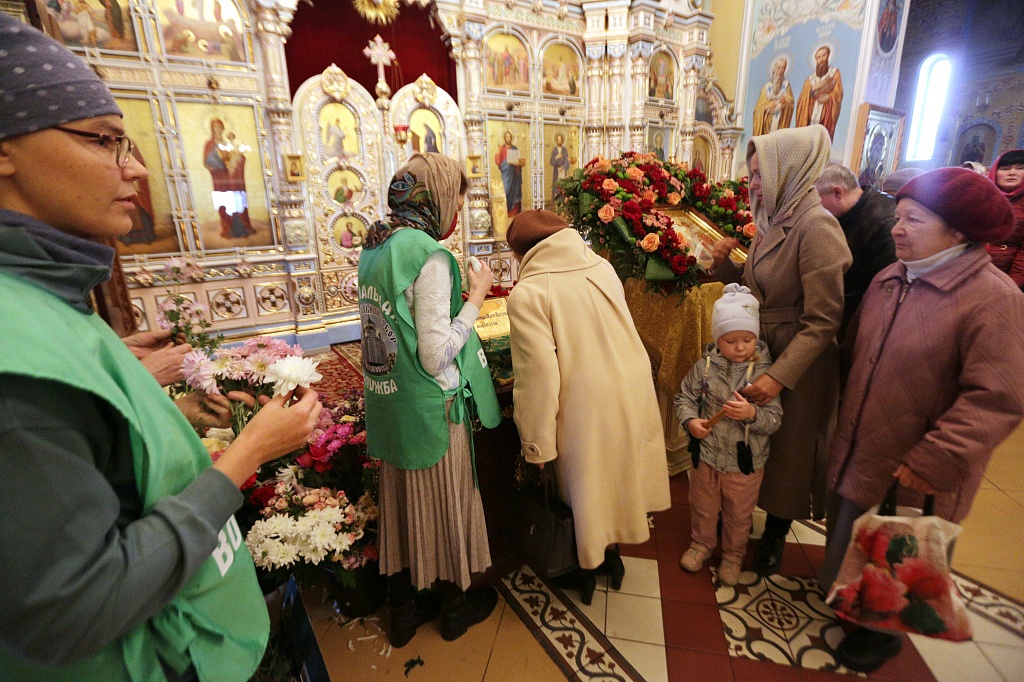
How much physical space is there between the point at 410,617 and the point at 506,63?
8169 mm

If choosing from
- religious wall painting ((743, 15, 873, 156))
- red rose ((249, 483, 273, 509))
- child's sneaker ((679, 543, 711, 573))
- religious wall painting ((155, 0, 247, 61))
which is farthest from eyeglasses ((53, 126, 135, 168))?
religious wall painting ((743, 15, 873, 156))

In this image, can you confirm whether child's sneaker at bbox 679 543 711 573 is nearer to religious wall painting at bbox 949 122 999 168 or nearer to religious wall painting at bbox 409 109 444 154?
religious wall painting at bbox 409 109 444 154

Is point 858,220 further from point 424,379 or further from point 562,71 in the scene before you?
point 562,71

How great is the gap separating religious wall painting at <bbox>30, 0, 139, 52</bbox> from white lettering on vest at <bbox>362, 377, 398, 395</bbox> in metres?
5.84

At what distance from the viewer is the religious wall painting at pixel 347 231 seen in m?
7.05

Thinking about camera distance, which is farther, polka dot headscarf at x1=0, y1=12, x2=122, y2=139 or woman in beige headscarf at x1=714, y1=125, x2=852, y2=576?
woman in beige headscarf at x1=714, y1=125, x2=852, y2=576

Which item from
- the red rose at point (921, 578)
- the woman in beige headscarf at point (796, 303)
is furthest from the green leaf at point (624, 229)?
the red rose at point (921, 578)

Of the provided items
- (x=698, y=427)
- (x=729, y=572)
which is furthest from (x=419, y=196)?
(x=729, y=572)

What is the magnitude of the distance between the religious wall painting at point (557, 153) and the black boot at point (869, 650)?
7556 mm

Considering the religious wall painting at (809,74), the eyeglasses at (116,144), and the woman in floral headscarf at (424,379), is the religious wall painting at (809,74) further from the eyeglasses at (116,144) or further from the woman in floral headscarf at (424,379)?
the eyeglasses at (116,144)

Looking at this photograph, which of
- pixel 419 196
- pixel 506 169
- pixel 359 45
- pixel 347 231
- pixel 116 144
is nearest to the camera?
pixel 116 144

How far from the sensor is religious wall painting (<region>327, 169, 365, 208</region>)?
6.91m

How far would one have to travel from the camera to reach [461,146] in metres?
7.80

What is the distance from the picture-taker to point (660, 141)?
927 cm
